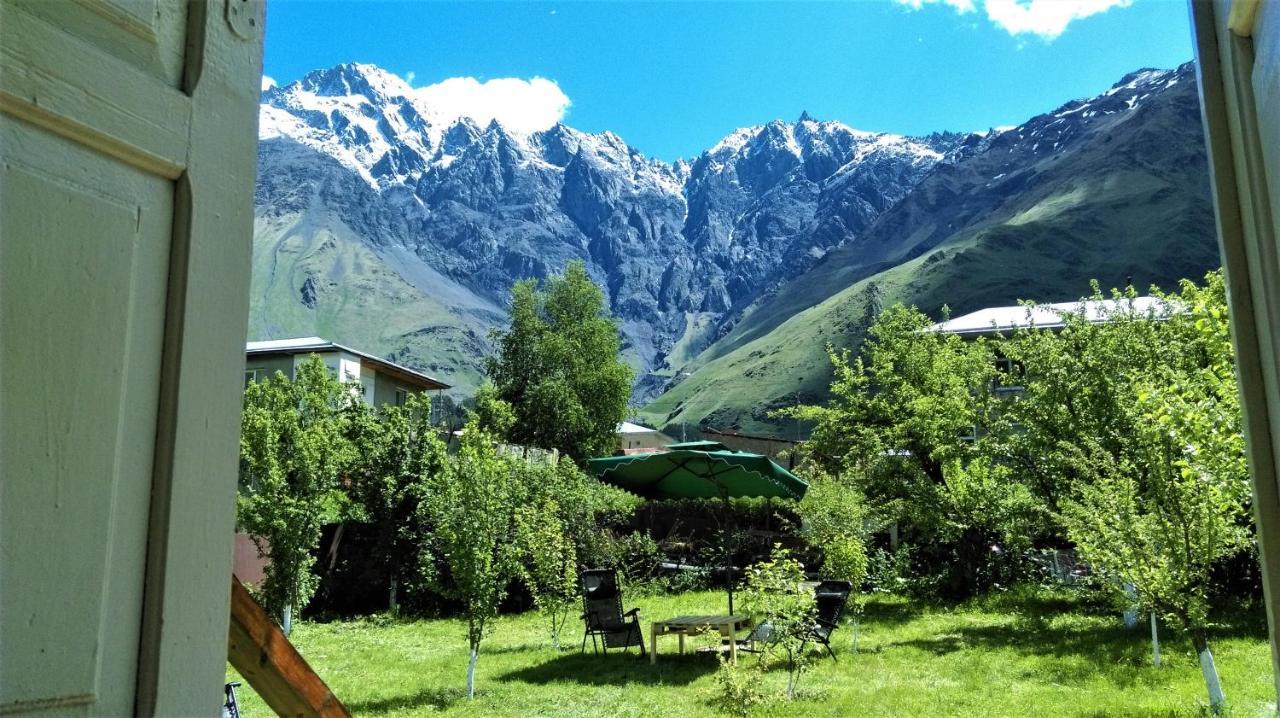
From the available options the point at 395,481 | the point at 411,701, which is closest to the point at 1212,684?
the point at 411,701

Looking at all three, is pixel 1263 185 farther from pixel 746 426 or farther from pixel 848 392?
pixel 746 426

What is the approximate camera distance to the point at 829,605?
11.6 m

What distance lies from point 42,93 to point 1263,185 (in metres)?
1.88

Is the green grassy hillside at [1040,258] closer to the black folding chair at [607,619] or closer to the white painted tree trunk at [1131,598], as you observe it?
the white painted tree trunk at [1131,598]

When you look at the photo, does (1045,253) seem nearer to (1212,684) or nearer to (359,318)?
(359,318)

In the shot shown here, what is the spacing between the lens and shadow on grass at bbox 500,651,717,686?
10.1m

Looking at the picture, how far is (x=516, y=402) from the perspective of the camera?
3966 cm

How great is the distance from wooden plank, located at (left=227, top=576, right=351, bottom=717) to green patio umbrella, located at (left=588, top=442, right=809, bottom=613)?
32.9 ft

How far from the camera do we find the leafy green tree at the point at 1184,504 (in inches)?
242

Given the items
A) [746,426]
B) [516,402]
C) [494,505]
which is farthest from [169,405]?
[746,426]

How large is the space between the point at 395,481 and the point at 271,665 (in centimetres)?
1615

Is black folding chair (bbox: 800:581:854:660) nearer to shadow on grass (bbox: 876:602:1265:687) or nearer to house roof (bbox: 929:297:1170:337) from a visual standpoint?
shadow on grass (bbox: 876:602:1265:687)

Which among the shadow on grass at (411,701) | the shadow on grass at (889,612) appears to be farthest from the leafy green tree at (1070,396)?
the shadow on grass at (411,701)

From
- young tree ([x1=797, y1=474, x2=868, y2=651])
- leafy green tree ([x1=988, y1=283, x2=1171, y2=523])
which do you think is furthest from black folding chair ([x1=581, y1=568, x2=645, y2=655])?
leafy green tree ([x1=988, y1=283, x2=1171, y2=523])
